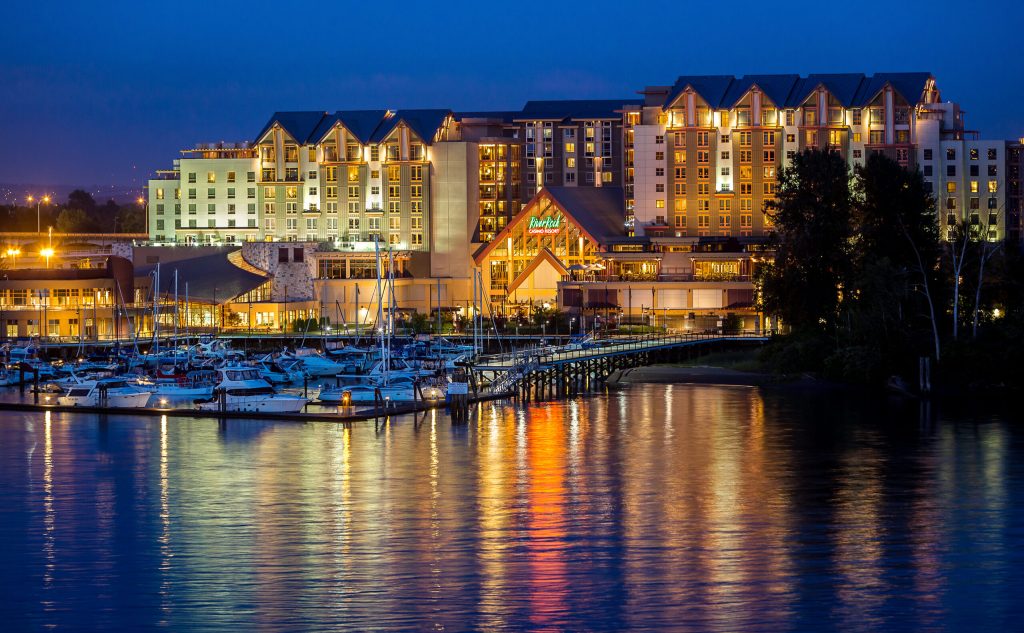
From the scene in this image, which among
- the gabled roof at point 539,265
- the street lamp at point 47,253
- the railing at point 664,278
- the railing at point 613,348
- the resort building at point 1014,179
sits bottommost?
the railing at point 613,348

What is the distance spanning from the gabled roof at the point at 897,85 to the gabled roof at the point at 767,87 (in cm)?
526

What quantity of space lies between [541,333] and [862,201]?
26.3m

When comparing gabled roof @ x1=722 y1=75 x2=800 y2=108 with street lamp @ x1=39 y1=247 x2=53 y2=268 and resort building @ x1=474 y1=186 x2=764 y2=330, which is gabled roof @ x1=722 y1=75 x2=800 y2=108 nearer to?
resort building @ x1=474 y1=186 x2=764 y2=330

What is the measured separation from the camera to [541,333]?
100 m

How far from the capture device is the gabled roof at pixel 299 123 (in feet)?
411

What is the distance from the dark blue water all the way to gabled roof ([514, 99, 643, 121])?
73.2 meters

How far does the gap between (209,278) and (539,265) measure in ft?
86.6

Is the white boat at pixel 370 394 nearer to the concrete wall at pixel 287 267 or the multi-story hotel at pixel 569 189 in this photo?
the multi-story hotel at pixel 569 189

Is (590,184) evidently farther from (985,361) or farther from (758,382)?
(985,361)

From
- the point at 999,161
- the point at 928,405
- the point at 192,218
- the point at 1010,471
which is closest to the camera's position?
the point at 1010,471

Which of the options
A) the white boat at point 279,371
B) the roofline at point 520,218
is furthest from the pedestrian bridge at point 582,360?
the roofline at point 520,218

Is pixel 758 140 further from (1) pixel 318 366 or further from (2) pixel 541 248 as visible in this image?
(1) pixel 318 366

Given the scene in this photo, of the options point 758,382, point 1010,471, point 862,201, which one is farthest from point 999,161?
point 1010,471

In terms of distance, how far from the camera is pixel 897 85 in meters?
114
